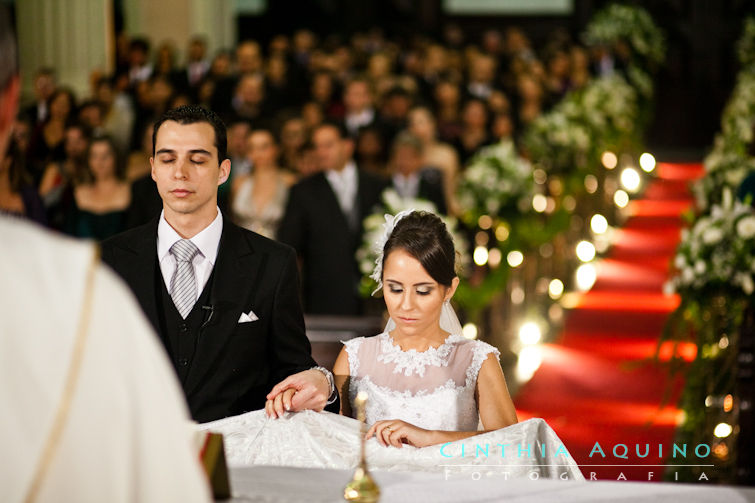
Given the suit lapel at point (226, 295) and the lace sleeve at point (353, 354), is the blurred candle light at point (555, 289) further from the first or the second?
the suit lapel at point (226, 295)

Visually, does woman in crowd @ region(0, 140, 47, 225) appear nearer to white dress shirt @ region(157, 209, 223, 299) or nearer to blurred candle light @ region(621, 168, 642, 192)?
white dress shirt @ region(157, 209, 223, 299)

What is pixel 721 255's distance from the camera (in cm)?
531

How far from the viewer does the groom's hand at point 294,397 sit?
273 cm

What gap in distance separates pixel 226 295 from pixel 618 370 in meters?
5.09

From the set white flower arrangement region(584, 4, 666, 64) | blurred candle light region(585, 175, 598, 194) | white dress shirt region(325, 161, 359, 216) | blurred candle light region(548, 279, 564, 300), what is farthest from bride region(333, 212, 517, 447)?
white flower arrangement region(584, 4, 666, 64)

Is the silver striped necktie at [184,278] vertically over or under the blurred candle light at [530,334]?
over

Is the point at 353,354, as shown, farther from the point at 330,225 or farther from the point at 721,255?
the point at 330,225

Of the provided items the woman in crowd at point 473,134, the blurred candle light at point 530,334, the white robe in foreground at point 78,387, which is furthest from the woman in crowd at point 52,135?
the white robe in foreground at point 78,387

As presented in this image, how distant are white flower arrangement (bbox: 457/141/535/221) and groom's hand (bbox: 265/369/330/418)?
5.38m

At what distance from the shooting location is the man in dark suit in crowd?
6.79 m

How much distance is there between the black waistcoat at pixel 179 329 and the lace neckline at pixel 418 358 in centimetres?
78

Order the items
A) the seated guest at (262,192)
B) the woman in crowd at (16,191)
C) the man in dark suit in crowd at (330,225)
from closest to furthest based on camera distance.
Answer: the woman in crowd at (16,191) < the man in dark suit in crowd at (330,225) < the seated guest at (262,192)

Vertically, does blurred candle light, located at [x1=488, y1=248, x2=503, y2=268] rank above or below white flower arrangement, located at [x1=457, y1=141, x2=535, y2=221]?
below

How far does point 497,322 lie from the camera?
8.31 metres
